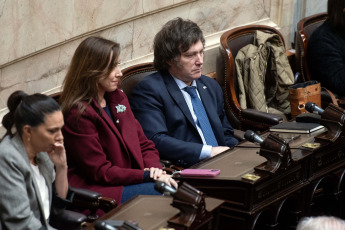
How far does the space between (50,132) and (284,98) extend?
2.86 metres

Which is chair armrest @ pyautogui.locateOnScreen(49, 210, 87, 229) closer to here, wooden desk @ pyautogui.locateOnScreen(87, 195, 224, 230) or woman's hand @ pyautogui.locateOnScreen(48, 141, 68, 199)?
woman's hand @ pyautogui.locateOnScreen(48, 141, 68, 199)

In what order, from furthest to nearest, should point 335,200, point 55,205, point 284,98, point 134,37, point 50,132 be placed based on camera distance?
point 284,98, point 134,37, point 335,200, point 55,205, point 50,132

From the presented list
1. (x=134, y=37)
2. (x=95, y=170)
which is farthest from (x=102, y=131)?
(x=134, y=37)

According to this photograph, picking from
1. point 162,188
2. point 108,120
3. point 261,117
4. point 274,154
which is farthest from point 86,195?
point 261,117

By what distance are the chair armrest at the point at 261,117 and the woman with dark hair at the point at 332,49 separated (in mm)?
946

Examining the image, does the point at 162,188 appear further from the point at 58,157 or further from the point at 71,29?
the point at 71,29

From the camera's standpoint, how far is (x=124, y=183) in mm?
3920

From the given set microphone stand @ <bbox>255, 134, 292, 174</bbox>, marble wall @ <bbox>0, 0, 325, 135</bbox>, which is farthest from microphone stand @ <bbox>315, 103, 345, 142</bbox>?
marble wall @ <bbox>0, 0, 325, 135</bbox>

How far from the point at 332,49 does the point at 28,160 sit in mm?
3250

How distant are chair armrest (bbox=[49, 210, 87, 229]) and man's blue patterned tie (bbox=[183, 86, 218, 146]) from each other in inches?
54.8

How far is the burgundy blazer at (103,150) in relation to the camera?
152 inches

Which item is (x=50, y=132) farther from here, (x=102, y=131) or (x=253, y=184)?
(x=253, y=184)

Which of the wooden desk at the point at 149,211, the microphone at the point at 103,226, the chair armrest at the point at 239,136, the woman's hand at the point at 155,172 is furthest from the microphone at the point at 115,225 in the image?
the chair armrest at the point at 239,136

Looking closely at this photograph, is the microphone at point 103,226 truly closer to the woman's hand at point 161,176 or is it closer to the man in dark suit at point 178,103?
the woman's hand at point 161,176
